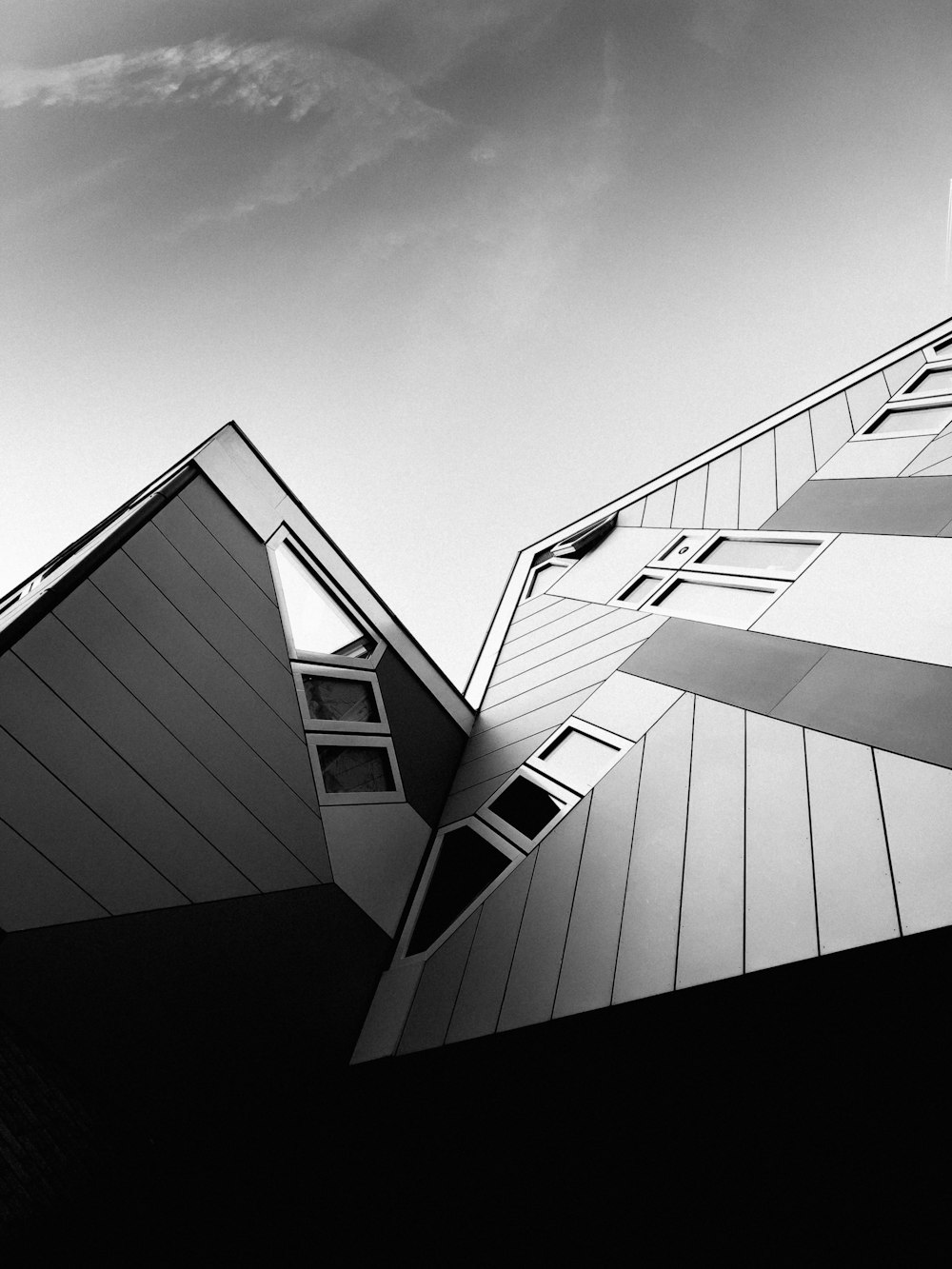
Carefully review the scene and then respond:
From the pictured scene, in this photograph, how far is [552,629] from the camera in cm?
1344

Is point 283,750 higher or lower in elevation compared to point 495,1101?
higher

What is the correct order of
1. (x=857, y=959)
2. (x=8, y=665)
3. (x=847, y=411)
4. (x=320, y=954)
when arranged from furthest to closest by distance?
(x=847, y=411) → (x=320, y=954) → (x=8, y=665) → (x=857, y=959)

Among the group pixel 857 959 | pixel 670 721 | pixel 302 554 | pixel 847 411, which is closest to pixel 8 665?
pixel 302 554

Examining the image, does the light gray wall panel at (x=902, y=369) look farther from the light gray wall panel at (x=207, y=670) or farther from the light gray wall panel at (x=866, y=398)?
the light gray wall panel at (x=207, y=670)

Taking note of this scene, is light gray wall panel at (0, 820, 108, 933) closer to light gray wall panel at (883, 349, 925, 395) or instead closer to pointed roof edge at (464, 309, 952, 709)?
pointed roof edge at (464, 309, 952, 709)

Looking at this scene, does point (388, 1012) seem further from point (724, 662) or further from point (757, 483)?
point (757, 483)

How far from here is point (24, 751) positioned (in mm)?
6574

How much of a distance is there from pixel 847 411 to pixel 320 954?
12.1 metres

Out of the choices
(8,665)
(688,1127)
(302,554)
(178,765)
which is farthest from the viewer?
(302,554)

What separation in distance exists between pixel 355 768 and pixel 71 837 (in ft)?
13.7

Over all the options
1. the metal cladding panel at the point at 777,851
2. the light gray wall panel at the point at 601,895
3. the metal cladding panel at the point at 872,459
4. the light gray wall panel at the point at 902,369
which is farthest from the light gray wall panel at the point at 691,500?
the metal cladding panel at the point at 777,851

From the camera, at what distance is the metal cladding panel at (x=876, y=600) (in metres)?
7.17

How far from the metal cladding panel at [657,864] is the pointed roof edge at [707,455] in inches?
231

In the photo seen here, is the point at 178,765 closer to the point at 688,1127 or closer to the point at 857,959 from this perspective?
the point at 688,1127
